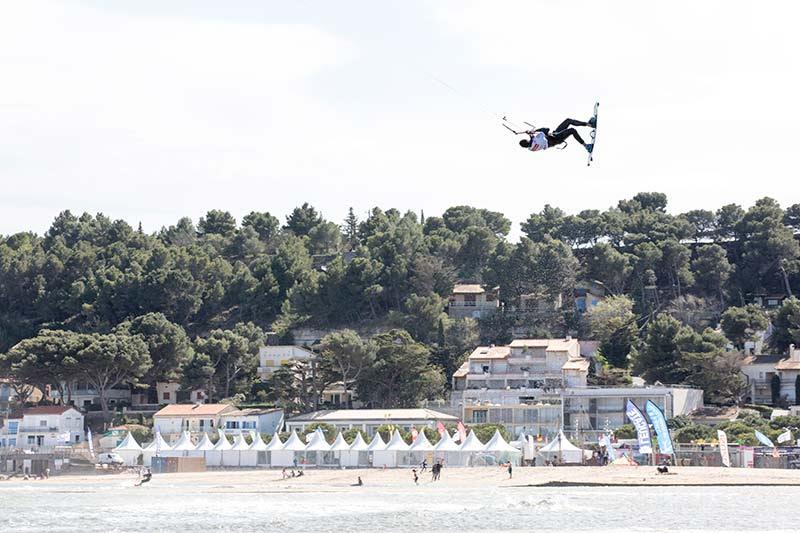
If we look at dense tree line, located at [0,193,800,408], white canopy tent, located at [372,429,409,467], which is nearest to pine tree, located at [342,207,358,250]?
dense tree line, located at [0,193,800,408]

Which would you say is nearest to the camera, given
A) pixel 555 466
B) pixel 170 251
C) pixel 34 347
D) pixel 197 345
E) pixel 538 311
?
pixel 555 466

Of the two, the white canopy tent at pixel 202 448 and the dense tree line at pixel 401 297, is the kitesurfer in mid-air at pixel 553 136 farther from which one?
the dense tree line at pixel 401 297

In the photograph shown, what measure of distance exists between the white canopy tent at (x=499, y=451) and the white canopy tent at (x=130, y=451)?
23.9m

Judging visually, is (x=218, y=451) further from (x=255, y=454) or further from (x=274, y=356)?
(x=274, y=356)

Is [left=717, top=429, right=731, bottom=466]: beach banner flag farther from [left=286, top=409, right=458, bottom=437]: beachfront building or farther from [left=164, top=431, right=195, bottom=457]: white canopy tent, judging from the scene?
[left=164, top=431, right=195, bottom=457]: white canopy tent

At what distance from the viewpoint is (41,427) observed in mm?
111312

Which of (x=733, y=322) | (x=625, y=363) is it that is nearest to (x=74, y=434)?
(x=625, y=363)

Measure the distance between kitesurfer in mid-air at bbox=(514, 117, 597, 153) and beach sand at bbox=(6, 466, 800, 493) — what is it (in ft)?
121

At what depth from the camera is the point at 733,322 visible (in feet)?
381

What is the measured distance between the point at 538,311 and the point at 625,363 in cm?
1421

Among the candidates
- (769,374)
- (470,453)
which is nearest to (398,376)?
(470,453)

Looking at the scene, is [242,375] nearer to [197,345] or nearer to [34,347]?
[197,345]

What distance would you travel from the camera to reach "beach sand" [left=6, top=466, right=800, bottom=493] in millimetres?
74875

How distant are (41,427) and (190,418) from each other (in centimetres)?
1200
